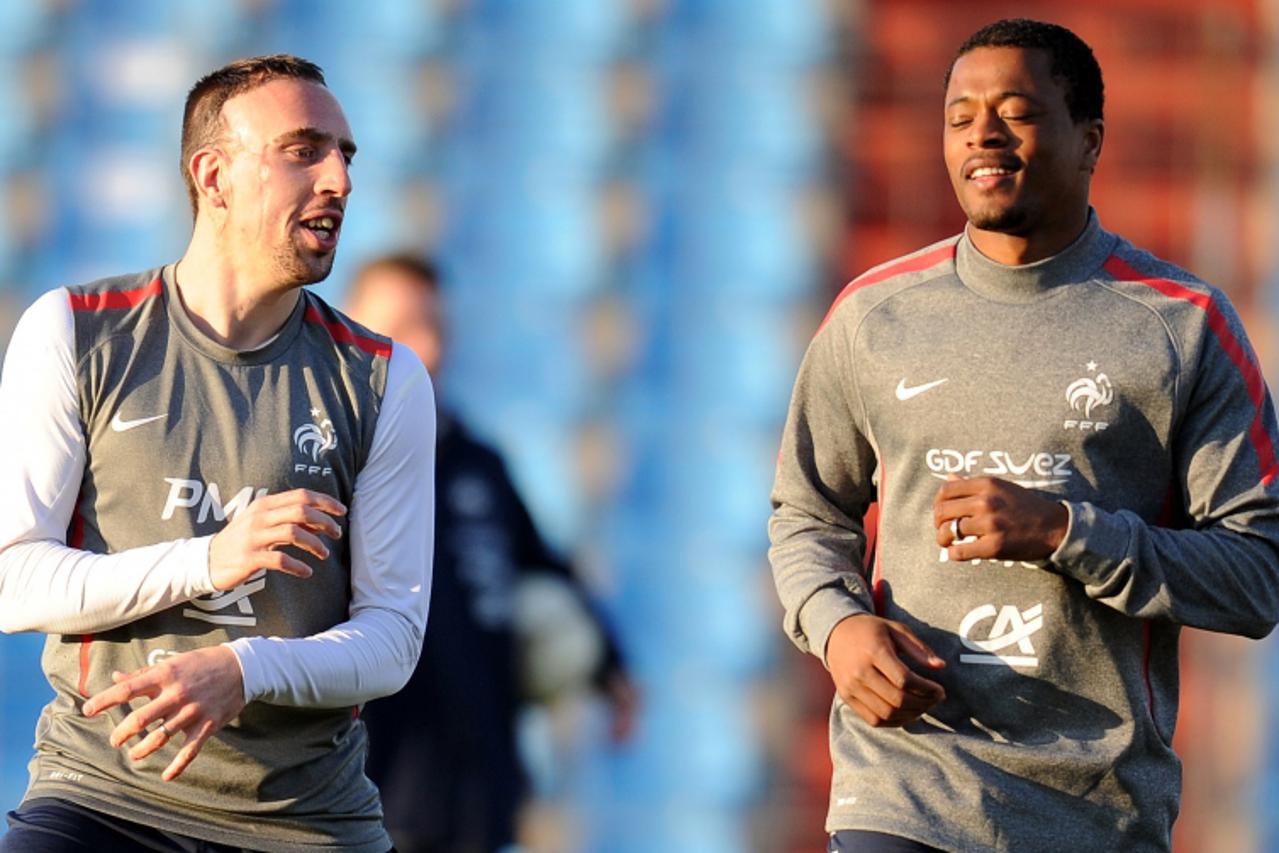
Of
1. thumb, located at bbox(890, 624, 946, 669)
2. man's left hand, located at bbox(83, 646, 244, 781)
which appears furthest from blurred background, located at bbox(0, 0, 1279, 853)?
man's left hand, located at bbox(83, 646, 244, 781)

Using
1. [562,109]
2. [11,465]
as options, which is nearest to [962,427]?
[11,465]

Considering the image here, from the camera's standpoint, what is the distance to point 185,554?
3.33m

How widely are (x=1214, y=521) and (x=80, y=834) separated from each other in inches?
69.1

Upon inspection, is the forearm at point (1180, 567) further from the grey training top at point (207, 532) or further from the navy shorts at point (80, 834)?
the navy shorts at point (80, 834)

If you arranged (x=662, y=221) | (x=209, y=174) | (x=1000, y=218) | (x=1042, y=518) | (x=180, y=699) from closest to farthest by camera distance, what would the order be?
(x=180, y=699), (x=1042, y=518), (x=1000, y=218), (x=209, y=174), (x=662, y=221)

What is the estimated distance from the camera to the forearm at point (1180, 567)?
3.33m

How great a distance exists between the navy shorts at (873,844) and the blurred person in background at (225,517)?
72 centimetres

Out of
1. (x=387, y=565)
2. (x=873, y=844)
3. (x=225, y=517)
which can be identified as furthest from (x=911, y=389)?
(x=225, y=517)

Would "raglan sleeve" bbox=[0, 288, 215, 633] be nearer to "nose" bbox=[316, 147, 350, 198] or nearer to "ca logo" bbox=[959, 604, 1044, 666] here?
"nose" bbox=[316, 147, 350, 198]

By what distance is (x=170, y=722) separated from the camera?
3184 millimetres

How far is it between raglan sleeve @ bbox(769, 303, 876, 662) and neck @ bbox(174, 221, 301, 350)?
86 cm

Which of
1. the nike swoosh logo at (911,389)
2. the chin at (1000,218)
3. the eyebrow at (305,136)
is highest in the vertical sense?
the eyebrow at (305,136)

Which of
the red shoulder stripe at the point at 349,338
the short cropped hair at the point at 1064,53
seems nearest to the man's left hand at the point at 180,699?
the red shoulder stripe at the point at 349,338

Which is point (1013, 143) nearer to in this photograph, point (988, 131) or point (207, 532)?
point (988, 131)
